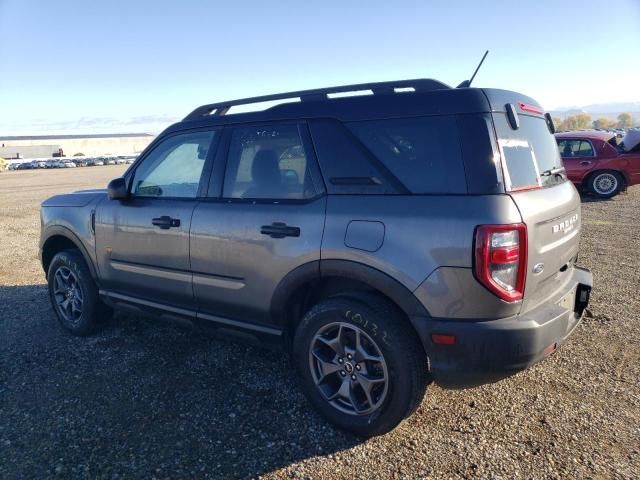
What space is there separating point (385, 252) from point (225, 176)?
4.67 ft

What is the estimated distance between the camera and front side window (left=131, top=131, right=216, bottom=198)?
3.49m

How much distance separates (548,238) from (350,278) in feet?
3.62

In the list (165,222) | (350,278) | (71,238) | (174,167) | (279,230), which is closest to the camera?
(350,278)

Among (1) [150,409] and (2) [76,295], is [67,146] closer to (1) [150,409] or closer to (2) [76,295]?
(2) [76,295]

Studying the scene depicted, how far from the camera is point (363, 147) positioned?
8.84ft

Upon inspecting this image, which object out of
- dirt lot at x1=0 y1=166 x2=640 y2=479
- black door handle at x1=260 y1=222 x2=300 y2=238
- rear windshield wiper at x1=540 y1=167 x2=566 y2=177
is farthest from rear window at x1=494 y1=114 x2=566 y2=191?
dirt lot at x1=0 y1=166 x2=640 y2=479

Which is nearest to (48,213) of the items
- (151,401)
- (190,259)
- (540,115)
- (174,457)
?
(190,259)

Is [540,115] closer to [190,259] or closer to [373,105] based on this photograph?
[373,105]

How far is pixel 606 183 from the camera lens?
1192cm

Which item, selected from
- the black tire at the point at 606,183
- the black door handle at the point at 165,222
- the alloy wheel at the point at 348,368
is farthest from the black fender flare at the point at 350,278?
the black tire at the point at 606,183

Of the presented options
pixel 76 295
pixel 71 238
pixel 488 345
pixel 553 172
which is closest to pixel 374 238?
pixel 488 345

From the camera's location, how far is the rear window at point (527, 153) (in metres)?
2.43

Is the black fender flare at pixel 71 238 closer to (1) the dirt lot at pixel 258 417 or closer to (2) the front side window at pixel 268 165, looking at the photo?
(1) the dirt lot at pixel 258 417

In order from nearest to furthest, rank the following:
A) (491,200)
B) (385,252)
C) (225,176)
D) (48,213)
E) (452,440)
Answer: (491,200) → (385,252) → (452,440) → (225,176) → (48,213)
